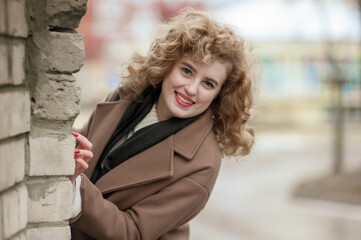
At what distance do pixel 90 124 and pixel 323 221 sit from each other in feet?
19.8

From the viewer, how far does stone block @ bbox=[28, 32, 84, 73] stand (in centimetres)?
224

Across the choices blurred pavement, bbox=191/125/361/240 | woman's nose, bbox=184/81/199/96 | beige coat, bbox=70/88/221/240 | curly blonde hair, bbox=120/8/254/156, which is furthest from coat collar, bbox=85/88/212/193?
blurred pavement, bbox=191/125/361/240

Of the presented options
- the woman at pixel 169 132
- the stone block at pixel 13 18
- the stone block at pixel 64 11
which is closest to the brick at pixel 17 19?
Result: the stone block at pixel 13 18

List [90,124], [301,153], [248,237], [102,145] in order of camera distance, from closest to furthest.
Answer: [102,145] → [90,124] → [248,237] → [301,153]

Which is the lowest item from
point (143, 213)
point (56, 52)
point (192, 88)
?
point (143, 213)

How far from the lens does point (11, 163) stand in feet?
6.77

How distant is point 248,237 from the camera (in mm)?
7902

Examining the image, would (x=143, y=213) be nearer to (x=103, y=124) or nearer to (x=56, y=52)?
(x=103, y=124)

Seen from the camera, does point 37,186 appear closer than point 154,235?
Yes

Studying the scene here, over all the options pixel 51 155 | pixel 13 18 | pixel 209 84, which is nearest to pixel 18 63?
pixel 13 18

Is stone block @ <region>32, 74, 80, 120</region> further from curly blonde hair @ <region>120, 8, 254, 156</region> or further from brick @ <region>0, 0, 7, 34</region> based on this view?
curly blonde hair @ <region>120, 8, 254, 156</region>

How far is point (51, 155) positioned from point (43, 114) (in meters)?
0.15

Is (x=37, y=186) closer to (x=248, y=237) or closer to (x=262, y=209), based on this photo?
(x=248, y=237)

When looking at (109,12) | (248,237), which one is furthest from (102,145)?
(109,12)
